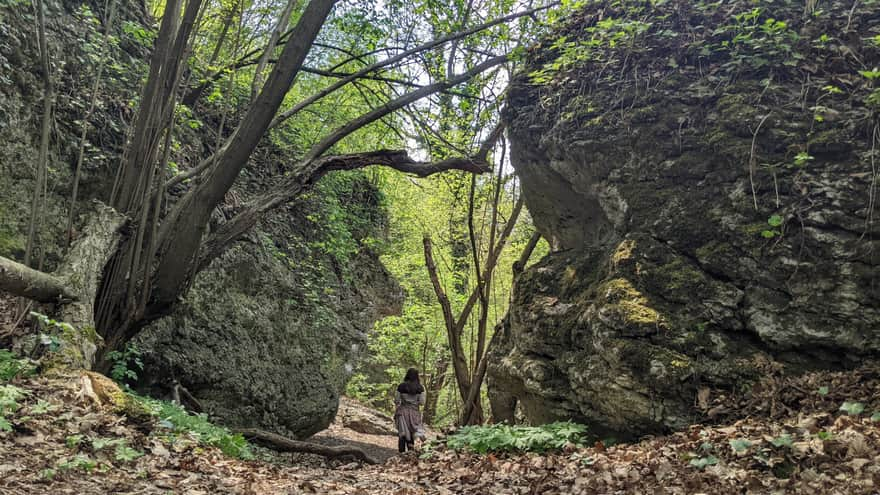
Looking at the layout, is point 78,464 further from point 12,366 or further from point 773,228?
point 773,228

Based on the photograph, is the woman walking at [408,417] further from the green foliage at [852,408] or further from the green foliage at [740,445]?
the green foliage at [852,408]

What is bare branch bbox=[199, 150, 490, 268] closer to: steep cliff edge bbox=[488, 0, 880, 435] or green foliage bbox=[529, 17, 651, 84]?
steep cliff edge bbox=[488, 0, 880, 435]

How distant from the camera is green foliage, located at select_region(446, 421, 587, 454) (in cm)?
525

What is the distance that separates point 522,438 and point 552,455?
57 cm

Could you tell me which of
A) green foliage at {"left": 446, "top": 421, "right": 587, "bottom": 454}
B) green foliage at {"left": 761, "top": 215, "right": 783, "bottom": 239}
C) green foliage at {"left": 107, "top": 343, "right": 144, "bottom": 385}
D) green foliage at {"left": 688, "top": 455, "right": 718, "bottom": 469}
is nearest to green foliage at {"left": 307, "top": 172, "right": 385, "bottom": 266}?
green foliage at {"left": 107, "top": 343, "right": 144, "bottom": 385}

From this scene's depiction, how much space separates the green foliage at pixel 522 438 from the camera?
17.2 feet

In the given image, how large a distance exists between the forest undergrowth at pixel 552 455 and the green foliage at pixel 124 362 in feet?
5.45

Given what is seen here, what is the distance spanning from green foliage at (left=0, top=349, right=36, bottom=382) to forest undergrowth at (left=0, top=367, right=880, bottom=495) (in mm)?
44

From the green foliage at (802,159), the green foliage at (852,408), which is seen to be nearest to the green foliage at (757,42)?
the green foliage at (802,159)

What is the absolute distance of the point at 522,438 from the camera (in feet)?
17.8

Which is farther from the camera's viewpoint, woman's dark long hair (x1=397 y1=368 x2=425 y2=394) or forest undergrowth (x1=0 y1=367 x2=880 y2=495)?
woman's dark long hair (x1=397 y1=368 x2=425 y2=394)

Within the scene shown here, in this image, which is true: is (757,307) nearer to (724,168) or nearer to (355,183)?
(724,168)

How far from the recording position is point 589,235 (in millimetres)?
7199

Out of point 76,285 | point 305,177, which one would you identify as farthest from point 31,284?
point 305,177
